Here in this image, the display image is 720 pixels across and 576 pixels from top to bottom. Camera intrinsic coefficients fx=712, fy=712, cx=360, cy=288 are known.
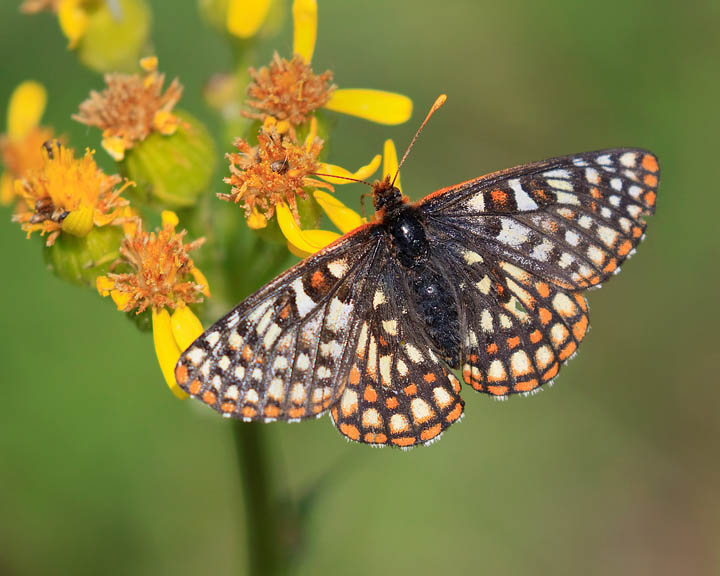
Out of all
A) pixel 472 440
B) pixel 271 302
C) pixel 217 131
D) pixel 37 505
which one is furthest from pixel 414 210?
pixel 37 505

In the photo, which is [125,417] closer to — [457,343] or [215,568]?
[215,568]

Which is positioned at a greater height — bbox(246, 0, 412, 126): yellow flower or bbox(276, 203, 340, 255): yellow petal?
bbox(246, 0, 412, 126): yellow flower

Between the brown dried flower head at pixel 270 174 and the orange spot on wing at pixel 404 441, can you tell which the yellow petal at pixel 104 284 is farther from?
the orange spot on wing at pixel 404 441

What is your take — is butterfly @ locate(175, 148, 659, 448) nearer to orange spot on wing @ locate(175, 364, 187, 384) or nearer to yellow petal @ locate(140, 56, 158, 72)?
orange spot on wing @ locate(175, 364, 187, 384)

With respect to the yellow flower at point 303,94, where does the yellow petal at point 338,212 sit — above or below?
below

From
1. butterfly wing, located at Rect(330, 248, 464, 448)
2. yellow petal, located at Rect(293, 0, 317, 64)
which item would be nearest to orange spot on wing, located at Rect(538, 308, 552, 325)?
butterfly wing, located at Rect(330, 248, 464, 448)

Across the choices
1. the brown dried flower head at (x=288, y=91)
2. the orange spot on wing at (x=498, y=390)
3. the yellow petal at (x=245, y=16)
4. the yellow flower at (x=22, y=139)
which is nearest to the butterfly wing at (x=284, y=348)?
the orange spot on wing at (x=498, y=390)
